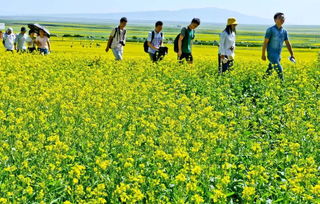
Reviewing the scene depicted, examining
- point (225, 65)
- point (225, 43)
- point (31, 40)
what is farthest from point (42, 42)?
point (225, 43)

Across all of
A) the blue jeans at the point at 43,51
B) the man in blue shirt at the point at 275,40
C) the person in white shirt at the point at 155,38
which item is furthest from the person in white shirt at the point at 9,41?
the man in blue shirt at the point at 275,40

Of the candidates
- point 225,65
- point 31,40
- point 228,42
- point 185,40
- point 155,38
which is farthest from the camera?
point 31,40

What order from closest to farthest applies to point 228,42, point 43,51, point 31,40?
point 228,42 → point 43,51 → point 31,40

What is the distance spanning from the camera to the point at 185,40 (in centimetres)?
1422

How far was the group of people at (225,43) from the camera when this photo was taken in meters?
13.1

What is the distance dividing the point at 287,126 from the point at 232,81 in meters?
5.38

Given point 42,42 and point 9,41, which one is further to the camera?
point 9,41

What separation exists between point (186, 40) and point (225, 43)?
1167 mm

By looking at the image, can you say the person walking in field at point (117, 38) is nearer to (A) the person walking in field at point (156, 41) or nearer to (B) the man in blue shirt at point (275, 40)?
(A) the person walking in field at point (156, 41)

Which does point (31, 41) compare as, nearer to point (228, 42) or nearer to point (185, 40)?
point (185, 40)

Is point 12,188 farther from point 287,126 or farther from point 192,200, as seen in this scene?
point 287,126

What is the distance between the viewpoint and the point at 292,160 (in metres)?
6.51

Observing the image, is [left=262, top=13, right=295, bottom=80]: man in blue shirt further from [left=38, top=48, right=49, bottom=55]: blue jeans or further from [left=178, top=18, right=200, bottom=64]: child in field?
[left=38, top=48, right=49, bottom=55]: blue jeans

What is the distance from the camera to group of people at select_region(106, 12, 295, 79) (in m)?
13.1
